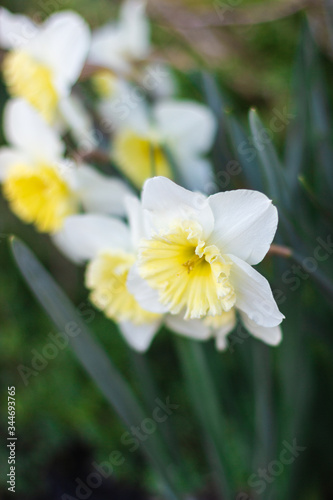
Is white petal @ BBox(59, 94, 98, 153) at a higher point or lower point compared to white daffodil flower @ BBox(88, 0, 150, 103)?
lower

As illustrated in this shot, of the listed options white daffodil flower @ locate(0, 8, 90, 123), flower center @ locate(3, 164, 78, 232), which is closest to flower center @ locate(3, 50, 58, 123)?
white daffodil flower @ locate(0, 8, 90, 123)

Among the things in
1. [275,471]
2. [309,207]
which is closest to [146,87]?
[309,207]

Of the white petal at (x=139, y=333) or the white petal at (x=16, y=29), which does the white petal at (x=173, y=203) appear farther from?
the white petal at (x=16, y=29)

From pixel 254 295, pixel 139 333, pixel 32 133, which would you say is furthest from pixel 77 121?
pixel 254 295

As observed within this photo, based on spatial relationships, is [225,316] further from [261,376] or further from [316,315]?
[316,315]

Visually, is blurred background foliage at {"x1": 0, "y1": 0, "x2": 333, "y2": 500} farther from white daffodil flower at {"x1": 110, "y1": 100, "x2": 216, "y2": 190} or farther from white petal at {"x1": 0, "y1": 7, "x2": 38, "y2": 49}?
white petal at {"x1": 0, "y1": 7, "x2": 38, "y2": 49}

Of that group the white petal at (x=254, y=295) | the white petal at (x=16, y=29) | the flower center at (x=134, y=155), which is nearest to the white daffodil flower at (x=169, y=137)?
the flower center at (x=134, y=155)

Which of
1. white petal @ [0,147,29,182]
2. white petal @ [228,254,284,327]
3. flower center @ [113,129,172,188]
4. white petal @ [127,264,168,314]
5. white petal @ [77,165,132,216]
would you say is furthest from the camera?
flower center @ [113,129,172,188]
